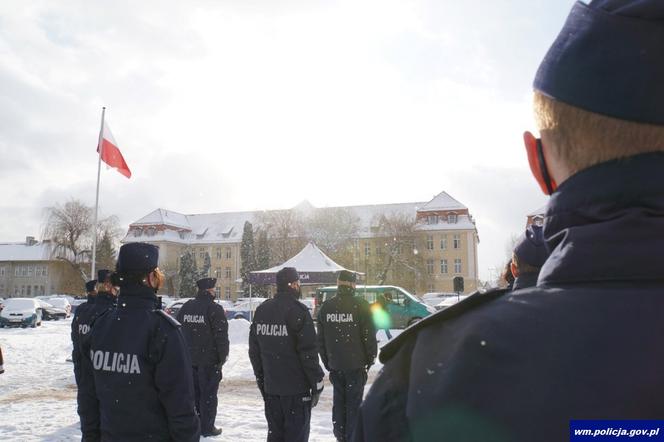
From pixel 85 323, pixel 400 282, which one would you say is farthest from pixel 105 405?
pixel 400 282

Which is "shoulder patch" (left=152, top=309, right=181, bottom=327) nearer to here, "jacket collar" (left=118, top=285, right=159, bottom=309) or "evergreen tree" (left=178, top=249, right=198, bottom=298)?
"jacket collar" (left=118, top=285, right=159, bottom=309)

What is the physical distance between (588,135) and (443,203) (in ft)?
228

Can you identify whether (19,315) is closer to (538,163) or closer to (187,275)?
(538,163)

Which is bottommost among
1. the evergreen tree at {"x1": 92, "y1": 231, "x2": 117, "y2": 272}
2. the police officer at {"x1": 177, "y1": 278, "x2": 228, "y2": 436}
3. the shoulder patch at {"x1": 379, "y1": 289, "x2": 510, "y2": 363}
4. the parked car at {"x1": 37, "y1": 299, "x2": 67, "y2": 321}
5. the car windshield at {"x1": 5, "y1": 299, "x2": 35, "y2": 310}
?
the parked car at {"x1": 37, "y1": 299, "x2": 67, "y2": 321}

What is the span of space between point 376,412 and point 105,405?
126 inches

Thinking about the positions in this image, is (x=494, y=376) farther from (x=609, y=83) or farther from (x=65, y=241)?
(x=65, y=241)

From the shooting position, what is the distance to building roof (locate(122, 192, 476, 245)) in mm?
69812

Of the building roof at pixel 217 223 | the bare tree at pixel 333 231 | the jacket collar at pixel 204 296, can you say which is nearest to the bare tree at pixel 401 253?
the bare tree at pixel 333 231

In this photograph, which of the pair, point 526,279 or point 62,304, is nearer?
point 526,279

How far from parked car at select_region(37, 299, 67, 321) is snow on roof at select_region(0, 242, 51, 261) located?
54991 millimetres

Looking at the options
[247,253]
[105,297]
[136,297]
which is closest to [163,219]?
[247,253]

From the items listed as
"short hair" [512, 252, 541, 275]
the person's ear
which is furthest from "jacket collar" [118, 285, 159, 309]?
the person's ear

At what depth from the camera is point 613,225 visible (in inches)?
36.5

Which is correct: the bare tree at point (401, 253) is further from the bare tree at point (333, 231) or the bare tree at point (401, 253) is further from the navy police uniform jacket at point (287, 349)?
the navy police uniform jacket at point (287, 349)
